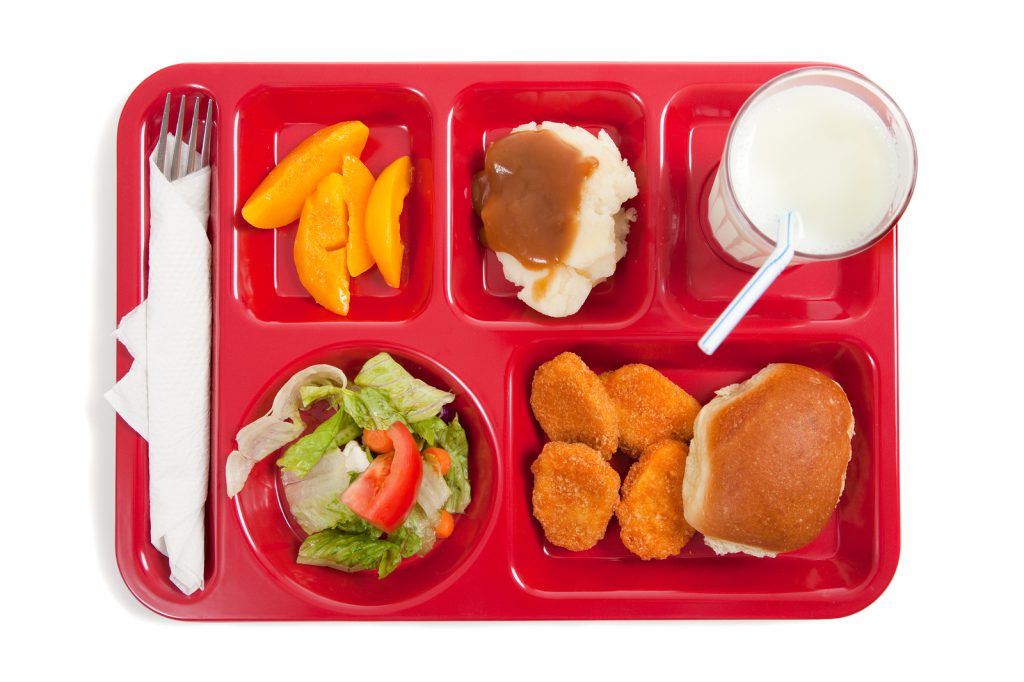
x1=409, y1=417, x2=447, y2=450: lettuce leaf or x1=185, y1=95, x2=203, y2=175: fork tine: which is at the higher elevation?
x1=185, y1=95, x2=203, y2=175: fork tine

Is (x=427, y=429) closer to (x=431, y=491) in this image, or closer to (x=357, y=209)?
(x=431, y=491)

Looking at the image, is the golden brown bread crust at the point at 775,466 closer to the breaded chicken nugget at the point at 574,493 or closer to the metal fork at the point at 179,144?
the breaded chicken nugget at the point at 574,493

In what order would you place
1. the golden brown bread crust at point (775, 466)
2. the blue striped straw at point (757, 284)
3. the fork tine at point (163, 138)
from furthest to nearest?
the fork tine at point (163, 138) → the golden brown bread crust at point (775, 466) → the blue striped straw at point (757, 284)

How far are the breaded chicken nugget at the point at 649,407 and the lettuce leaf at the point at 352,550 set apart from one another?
704 mm

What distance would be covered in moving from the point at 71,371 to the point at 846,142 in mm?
2138

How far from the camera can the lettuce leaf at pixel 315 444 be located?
1782 mm

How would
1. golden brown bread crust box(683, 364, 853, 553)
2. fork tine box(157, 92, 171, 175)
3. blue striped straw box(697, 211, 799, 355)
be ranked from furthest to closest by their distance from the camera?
fork tine box(157, 92, 171, 175), golden brown bread crust box(683, 364, 853, 553), blue striped straw box(697, 211, 799, 355)

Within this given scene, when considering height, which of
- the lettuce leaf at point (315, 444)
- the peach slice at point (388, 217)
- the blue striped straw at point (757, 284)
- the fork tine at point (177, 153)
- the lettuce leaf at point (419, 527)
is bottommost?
the lettuce leaf at point (419, 527)

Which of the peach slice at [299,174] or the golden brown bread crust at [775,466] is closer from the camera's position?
the golden brown bread crust at [775,466]

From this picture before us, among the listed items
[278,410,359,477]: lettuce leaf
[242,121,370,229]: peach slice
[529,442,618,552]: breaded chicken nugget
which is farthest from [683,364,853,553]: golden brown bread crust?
[242,121,370,229]: peach slice

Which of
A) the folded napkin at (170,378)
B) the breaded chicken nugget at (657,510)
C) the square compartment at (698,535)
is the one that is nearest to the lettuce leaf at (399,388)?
the square compartment at (698,535)

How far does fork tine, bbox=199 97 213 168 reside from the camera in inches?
73.9

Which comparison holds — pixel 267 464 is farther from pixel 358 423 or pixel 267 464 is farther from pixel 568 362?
pixel 568 362

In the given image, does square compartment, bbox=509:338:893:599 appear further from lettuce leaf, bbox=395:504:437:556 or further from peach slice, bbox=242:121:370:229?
peach slice, bbox=242:121:370:229
